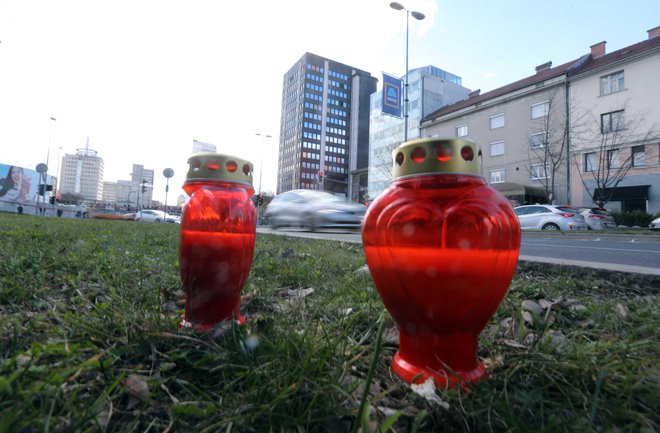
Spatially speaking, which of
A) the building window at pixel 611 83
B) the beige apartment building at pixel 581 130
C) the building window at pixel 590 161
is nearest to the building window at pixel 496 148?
the beige apartment building at pixel 581 130

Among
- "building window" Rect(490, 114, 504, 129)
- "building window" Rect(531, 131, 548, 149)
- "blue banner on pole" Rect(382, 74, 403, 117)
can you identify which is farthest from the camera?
"building window" Rect(490, 114, 504, 129)

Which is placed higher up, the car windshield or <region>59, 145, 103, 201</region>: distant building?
<region>59, 145, 103, 201</region>: distant building

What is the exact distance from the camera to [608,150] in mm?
24016

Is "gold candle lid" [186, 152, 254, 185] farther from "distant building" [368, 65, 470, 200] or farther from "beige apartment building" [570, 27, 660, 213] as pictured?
"distant building" [368, 65, 470, 200]

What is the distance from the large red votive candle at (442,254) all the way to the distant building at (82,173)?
400 ft

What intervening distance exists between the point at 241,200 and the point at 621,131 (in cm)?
3059

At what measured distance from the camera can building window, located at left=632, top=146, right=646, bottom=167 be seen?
2328 centimetres

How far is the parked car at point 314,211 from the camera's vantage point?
466 inches

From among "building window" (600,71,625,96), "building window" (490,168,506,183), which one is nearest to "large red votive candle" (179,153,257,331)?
"building window" (600,71,625,96)

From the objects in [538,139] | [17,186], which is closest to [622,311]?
[538,139]

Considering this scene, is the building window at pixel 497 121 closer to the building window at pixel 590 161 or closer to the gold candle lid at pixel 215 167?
the building window at pixel 590 161

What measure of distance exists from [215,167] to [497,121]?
Result: 34299 millimetres

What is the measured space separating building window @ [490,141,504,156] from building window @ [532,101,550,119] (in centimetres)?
341

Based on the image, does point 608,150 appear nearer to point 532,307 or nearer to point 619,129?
point 619,129
